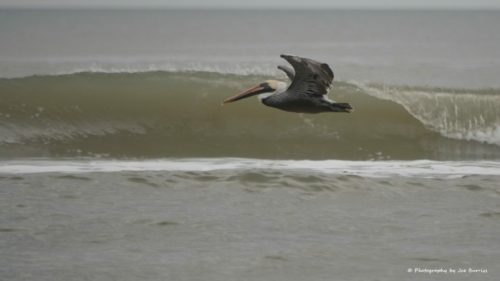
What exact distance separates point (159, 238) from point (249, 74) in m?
8.57

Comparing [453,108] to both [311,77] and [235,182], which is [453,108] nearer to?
[235,182]

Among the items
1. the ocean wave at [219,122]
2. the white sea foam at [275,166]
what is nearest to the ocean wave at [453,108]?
the ocean wave at [219,122]

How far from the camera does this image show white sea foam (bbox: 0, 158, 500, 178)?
964 centimetres

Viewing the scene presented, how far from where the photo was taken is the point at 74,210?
24.9 feet

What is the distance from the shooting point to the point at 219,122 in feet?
42.2

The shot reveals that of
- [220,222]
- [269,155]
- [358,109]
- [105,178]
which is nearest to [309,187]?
[220,222]

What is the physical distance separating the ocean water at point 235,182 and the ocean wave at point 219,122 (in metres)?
0.04

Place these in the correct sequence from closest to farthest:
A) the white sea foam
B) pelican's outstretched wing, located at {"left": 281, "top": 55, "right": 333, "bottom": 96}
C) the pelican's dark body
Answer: pelican's outstretched wing, located at {"left": 281, "top": 55, "right": 333, "bottom": 96} → the pelican's dark body → the white sea foam

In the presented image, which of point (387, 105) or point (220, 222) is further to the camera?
point (387, 105)

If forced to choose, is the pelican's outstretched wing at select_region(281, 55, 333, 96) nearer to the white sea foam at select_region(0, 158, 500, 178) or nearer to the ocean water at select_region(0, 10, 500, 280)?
the ocean water at select_region(0, 10, 500, 280)

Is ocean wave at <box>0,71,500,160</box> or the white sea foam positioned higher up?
ocean wave at <box>0,71,500,160</box>

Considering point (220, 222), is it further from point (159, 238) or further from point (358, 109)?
point (358, 109)

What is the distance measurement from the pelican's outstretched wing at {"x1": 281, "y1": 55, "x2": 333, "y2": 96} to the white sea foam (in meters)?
1.92

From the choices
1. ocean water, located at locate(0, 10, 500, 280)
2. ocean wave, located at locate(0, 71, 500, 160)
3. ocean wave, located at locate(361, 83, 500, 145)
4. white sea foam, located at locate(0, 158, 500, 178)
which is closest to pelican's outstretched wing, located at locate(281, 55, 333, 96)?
ocean water, located at locate(0, 10, 500, 280)
